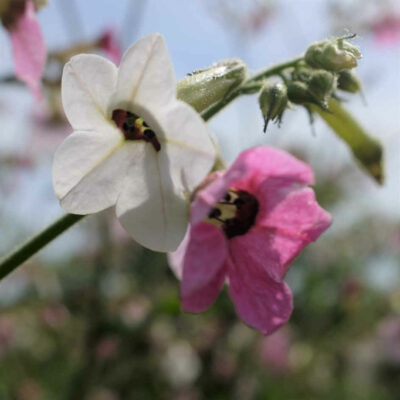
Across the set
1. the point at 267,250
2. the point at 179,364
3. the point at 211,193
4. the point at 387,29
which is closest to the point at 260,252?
the point at 267,250

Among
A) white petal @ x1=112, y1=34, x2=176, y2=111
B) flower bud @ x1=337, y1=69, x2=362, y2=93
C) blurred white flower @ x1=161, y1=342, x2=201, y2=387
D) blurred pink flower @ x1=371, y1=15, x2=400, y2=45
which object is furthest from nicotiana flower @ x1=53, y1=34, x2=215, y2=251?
blurred pink flower @ x1=371, y1=15, x2=400, y2=45

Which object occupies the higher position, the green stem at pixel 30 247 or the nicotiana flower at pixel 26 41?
the nicotiana flower at pixel 26 41

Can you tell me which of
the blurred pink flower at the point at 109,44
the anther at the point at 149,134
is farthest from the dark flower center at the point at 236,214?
the blurred pink flower at the point at 109,44

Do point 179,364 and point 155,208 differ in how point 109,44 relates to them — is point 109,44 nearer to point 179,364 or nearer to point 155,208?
point 155,208

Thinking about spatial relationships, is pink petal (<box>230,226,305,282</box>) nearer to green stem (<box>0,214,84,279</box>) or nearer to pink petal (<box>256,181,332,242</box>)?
pink petal (<box>256,181,332,242</box>)

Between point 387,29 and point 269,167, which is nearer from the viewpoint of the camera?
point 269,167

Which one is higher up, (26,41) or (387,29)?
(26,41)

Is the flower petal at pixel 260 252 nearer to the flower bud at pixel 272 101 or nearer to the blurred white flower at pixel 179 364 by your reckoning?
the flower bud at pixel 272 101

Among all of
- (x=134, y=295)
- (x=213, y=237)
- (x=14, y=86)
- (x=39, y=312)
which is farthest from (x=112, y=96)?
(x=39, y=312)
